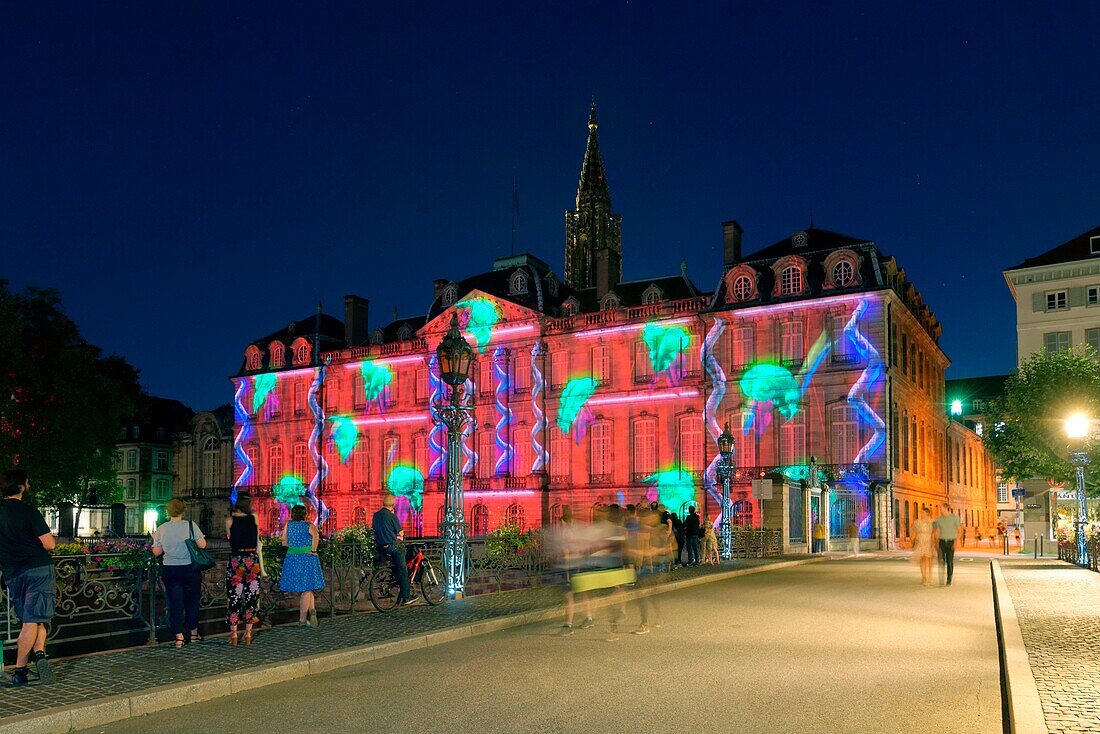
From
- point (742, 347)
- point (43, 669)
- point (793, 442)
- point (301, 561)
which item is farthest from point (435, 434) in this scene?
point (43, 669)

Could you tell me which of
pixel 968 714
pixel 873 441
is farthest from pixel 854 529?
pixel 968 714

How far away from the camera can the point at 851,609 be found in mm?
16172

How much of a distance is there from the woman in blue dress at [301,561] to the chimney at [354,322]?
54.9 meters

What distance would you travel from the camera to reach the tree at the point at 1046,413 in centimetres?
4491

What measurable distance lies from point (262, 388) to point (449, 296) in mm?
16440

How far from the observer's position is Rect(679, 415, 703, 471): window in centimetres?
5100

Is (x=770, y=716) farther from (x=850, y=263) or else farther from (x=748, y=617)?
(x=850, y=263)

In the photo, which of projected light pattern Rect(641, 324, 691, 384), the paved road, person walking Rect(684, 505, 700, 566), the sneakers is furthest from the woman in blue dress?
projected light pattern Rect(641, 324, 691, 384)

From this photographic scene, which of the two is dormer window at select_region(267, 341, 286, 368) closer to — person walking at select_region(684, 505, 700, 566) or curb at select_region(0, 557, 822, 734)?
person walking at select_region(684, 505, 700, 566)

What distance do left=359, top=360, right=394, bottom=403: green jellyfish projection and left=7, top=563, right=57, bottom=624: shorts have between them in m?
53.3

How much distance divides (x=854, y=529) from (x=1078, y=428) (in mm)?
16064

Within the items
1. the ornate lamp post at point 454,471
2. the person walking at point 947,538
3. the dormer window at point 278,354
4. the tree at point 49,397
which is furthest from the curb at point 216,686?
the dormer window at point 278,354

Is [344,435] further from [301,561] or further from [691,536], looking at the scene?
[301,561]

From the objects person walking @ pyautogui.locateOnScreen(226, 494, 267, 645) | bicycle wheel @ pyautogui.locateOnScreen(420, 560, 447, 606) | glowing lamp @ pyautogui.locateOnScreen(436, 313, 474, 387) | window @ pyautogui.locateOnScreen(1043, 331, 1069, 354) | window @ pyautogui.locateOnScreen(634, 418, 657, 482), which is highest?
window @ pyautogui.locateOnScreen(1043, 331, 1069, 354)
